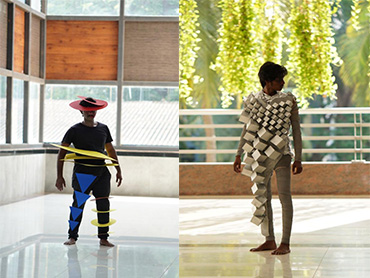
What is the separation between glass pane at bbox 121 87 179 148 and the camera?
753 cm

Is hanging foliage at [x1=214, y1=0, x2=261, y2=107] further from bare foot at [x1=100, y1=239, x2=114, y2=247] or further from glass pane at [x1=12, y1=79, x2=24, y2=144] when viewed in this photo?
bare foot at [x1=100, y1=239, x2=114, y2=247]

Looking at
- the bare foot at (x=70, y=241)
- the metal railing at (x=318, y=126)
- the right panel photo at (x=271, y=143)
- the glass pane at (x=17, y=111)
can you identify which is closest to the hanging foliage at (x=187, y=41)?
the right panel photo at (x=271, y=143)

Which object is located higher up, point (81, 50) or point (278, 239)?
point (81, 50)

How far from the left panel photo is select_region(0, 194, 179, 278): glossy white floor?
11 mm

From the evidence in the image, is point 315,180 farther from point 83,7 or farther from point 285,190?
point 285,190

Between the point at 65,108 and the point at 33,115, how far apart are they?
1.18ft

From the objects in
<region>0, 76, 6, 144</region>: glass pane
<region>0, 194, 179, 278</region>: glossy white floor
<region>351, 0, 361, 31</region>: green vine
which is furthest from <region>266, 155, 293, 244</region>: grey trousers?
<region>351, 0, 361, 31</region>: green vine

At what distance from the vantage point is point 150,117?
7.79 metres

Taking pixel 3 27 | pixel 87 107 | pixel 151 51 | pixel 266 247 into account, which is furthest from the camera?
pixel 151 51

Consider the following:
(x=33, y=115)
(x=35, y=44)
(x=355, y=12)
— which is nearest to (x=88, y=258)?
(x=33, y=115)

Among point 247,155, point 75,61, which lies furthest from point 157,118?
point 247,155

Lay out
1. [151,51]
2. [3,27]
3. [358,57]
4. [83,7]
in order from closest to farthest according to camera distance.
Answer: [3,27], [83,7], [151,51], [358,57]

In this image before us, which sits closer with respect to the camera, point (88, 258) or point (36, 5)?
point (88, 258)

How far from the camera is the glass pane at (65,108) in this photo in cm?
633
